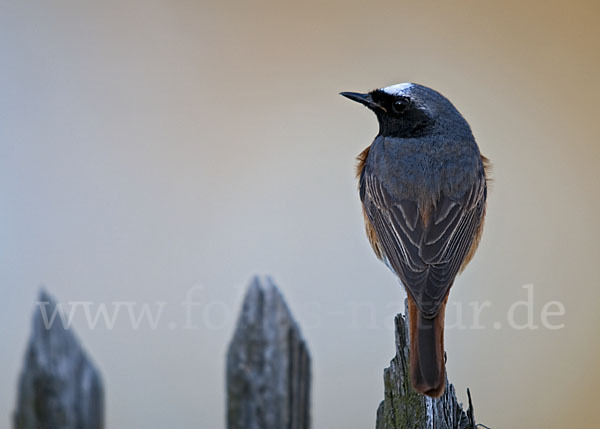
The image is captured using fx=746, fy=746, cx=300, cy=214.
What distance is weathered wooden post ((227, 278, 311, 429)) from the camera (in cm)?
177

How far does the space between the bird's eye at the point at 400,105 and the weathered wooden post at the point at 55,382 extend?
7.19 ft

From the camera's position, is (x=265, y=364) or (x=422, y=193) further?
(x=422, y=193)

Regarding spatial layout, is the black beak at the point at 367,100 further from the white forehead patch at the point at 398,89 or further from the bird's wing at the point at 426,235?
the bird's wing at the point at 426,235

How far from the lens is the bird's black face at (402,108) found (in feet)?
11.3

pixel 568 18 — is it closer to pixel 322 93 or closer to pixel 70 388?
pixel 322 93

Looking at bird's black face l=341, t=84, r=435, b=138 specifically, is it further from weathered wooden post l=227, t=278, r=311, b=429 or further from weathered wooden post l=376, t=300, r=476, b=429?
weathered wooden post l=227, t=278, r=311, b=429

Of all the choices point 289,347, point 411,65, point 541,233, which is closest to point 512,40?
point 411,65

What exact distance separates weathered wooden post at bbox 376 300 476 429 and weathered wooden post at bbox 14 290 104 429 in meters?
1.06

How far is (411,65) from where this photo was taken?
14.5ft

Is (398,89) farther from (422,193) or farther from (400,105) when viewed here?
(422,193)

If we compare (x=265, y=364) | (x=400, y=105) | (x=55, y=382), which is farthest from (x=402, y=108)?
(x=55, y=382)

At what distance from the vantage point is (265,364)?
5.85 feet

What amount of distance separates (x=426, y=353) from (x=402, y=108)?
1.41m

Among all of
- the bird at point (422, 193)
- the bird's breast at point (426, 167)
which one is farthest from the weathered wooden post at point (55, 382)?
the bird's breast at point (426, 167)
